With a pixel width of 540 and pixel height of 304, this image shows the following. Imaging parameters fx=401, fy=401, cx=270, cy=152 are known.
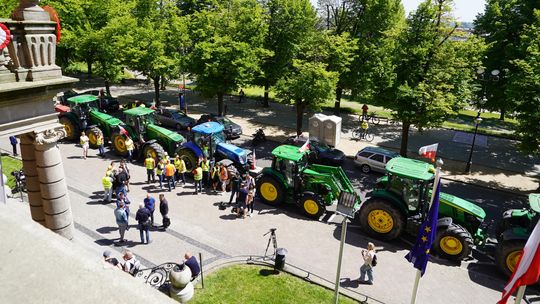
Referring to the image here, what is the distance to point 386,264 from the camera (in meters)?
12.3

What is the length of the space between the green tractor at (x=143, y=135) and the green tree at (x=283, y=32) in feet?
41.8

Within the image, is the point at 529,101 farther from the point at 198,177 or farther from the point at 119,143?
the point at 119,143

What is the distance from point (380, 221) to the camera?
43.8ft

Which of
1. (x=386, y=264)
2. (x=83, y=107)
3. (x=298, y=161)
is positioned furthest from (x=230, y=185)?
(x=83, y=107)

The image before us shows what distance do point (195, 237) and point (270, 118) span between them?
1946 cm

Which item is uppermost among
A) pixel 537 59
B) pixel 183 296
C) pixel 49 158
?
pixel 537 59

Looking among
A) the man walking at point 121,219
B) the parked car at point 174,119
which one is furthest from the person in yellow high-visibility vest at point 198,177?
the parked car at point 174,119

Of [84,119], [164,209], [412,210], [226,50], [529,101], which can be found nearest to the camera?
[164,209]

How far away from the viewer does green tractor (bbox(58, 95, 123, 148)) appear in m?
21.7

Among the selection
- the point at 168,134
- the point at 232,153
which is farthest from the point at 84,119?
the point at 232,153

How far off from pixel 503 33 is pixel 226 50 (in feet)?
64.0

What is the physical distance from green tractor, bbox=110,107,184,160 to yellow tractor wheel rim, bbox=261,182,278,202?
5.51m

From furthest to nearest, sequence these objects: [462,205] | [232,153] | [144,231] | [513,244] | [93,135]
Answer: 1. [93,135]
2. [232,153]
3. [462,205]
4. [144,231]
5. [513,244]

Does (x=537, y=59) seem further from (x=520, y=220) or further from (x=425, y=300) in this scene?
(x=425, y=300)
